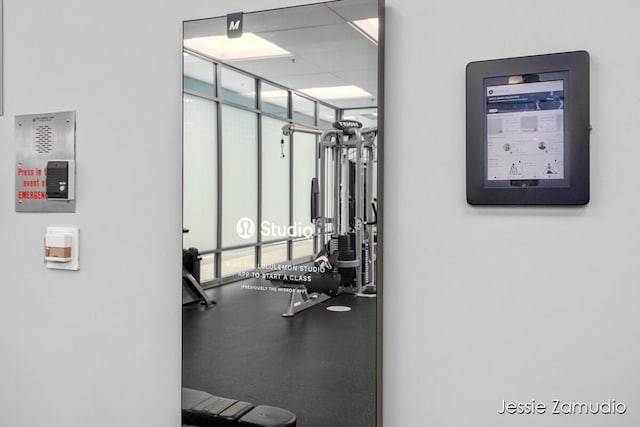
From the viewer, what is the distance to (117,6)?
1603 millimetres

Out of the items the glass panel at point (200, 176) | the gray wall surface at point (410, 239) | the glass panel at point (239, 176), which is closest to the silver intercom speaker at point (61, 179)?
the gray wall surface at point (410, 239)

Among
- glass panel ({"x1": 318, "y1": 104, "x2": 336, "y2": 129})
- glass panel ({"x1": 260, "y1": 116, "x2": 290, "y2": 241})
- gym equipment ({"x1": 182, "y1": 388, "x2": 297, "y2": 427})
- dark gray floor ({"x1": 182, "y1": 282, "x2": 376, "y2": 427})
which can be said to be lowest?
gym equipment ({"x1": 182, "y1": 388, "x2": 297, "y2": 427})

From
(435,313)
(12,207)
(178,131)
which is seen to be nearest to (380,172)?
(435,313)

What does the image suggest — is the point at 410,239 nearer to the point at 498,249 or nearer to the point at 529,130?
the point at 498,249

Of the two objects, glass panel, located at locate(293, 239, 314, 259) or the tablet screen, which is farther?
glass panel, located at locate(293, 239, 314, 259)

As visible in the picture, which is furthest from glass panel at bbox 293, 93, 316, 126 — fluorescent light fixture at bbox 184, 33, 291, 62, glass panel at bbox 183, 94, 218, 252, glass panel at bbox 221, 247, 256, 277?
glass panel at bbox 221, 247, 256, 277

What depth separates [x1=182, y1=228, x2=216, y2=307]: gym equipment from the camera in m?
1.48

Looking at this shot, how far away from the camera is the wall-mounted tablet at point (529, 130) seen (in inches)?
43.1

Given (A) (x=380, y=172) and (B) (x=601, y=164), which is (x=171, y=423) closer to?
(A) (x=380, y=172)

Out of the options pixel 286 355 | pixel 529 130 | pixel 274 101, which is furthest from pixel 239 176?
pixel 529 130

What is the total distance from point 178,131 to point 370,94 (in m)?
0.59

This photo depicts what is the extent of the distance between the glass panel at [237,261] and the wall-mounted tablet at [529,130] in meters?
0.59

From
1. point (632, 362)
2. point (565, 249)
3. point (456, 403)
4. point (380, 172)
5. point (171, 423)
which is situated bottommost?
point (171, 423)

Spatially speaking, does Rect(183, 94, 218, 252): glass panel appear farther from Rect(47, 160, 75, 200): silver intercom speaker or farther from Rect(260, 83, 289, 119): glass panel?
Rect(47, 160, 75, 200): silver intercom speaker
